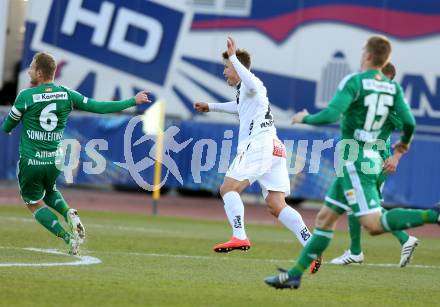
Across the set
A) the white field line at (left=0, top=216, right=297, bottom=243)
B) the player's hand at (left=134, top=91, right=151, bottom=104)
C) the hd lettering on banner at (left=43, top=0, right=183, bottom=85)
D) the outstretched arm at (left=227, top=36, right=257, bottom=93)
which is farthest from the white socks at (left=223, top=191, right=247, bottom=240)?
the hd lettering on banner at (left=43, top=0, right=183, bottom=85)

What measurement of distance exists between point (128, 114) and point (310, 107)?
188 inches

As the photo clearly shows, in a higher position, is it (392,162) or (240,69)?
Answer: (240,69)

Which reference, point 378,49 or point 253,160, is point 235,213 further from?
point 378,49

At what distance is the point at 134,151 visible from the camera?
26219 mm

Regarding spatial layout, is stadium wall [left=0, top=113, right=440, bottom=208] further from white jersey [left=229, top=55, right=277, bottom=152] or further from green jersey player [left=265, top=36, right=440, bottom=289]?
green jersey player [left=265, top=36, right=440, bottom=289]

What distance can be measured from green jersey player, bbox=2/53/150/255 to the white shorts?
1.23m

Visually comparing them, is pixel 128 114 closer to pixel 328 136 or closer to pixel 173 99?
pixel 173 99

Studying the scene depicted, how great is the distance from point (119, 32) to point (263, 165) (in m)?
15.9

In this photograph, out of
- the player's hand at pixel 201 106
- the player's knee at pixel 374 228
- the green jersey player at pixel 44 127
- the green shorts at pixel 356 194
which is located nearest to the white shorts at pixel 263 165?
the player's hand at pixel 201 106

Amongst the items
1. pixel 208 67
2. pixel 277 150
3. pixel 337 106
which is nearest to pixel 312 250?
pixel 337 106

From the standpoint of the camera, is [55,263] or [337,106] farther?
[55,263]

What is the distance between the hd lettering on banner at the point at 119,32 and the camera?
26672 millimetres

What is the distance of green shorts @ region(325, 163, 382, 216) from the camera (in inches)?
360

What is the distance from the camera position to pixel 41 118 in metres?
11.6
